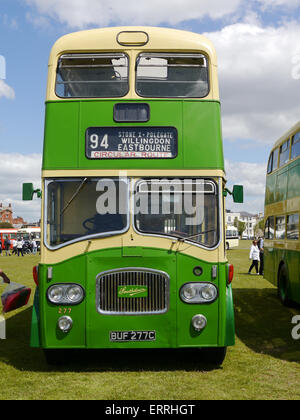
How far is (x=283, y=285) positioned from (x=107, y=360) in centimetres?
786

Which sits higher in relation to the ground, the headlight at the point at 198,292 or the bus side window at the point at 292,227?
the bus side window at the point at 292,227

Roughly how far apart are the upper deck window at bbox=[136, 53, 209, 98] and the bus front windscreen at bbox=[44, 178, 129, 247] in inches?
55.0

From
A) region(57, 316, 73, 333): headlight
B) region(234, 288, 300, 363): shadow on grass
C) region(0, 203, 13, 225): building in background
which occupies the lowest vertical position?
region(234, 288, 300, 363): shadow on grass

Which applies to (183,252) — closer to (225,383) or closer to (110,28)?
(225,383)

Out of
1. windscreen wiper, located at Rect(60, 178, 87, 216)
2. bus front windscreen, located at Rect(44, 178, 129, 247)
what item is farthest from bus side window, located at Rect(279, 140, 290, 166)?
windscreen wiper, located at Rect(60, 178, 87, 216)

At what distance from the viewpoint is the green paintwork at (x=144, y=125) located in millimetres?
7555

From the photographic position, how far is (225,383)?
702 cm

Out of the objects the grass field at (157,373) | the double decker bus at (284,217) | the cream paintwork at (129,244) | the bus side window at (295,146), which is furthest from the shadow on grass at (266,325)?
Result: the bus side window at (295,146)

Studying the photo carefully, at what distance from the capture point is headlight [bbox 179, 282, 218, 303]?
7.43 metres

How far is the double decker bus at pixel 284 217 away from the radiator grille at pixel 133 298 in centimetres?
621

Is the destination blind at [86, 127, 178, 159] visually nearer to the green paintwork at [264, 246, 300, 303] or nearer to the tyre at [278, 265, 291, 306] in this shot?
the green paintwork at [264, 246, 300, 303]

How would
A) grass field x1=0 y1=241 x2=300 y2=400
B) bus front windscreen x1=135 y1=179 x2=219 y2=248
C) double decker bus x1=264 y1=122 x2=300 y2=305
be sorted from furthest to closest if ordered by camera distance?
double decker bus x1=264 y1=122 x2=300 y2=305 < bus front windscreen x1=135 y1=179 x2=219 y2=248 < grass field x1=0 y1=241 x2=300 y2=400

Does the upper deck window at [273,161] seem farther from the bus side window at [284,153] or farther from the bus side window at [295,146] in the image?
the bus side window at [295,146]
